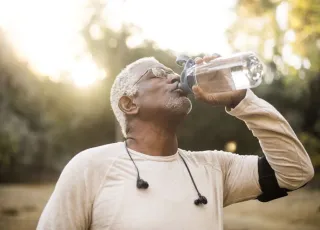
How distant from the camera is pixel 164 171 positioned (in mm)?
1647

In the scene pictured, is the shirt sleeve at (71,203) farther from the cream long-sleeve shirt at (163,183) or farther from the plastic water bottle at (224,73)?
the plastic water bottle at (224,73)

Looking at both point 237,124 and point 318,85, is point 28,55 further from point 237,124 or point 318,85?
point 318,85

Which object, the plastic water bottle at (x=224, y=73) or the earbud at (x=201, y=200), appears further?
the plastic water bottle at (x=224, y=73)

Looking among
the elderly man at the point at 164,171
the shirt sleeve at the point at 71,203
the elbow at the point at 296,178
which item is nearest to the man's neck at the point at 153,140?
the elderly man at the point at 164,171

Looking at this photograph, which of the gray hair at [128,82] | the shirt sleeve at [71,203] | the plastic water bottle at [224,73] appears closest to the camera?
the shirt sleeve at [71,203]

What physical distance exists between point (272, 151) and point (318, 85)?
9421 millimetres

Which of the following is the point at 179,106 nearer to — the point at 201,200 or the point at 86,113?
the point at 201,200

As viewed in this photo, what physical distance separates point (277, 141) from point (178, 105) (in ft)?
1.18

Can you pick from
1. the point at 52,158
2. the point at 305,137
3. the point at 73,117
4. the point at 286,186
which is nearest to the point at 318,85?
the point at 305,137

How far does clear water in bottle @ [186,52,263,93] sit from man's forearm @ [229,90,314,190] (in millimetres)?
112

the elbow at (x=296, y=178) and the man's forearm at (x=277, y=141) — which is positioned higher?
the man's forearm at (x=277, y=141)

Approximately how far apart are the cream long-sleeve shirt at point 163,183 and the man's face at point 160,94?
162 millimetres

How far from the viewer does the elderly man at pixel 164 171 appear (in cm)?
155

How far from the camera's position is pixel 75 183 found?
156 centimetres
